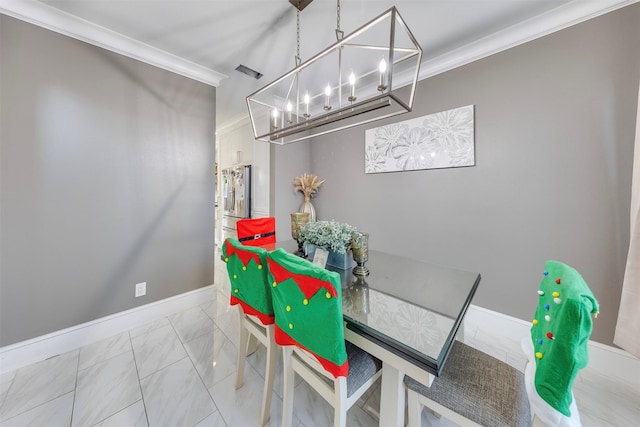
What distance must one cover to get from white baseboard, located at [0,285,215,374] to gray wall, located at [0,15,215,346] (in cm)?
6

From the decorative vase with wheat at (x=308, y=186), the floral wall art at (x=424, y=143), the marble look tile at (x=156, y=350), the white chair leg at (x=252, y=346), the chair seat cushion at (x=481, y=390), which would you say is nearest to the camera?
the chair seat cushion at (x=481, y=390)

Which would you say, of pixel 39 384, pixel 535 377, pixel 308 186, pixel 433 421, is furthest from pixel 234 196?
pixel 535 377

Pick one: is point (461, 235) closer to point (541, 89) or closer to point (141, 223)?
point (541, 89)

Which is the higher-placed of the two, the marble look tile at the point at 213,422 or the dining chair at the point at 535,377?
the dining chair at the point at 535,377

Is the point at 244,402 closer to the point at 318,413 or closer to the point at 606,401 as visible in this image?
the point at 318,413

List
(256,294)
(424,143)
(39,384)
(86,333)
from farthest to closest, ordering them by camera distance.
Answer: (424,143), (86,333), (39,384), (256,294)

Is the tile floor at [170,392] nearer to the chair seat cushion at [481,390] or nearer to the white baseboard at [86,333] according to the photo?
the white baseboard at [86,333]

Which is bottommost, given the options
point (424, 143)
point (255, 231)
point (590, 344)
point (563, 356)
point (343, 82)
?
point (590, 344)

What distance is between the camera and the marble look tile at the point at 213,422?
124 cm

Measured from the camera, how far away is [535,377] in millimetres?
680

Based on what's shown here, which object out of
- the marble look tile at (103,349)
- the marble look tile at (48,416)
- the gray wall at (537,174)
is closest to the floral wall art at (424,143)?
the gray wall at (537,174)

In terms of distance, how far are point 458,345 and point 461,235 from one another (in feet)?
4.59

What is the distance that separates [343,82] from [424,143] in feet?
4.10

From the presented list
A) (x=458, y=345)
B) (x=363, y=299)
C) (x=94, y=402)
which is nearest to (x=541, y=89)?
(x=458, y=345)
